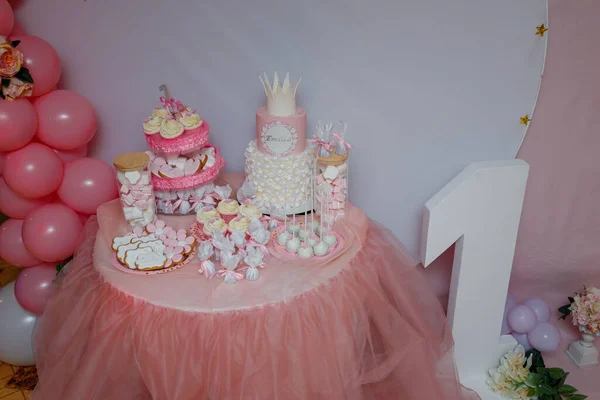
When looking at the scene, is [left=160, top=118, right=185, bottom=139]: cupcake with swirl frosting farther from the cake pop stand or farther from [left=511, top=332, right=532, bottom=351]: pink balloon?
[left=511, top=332, right=532, bottom=351]: pink balloon


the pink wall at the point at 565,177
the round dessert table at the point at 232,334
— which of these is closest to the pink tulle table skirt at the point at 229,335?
the round dessert table at the point at 232,334

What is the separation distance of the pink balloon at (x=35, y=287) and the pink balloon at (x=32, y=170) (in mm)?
307

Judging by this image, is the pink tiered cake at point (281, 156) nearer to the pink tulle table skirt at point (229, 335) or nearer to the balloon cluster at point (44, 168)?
the pink tulle table skirt at point (229, 335)

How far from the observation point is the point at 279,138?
159 cm

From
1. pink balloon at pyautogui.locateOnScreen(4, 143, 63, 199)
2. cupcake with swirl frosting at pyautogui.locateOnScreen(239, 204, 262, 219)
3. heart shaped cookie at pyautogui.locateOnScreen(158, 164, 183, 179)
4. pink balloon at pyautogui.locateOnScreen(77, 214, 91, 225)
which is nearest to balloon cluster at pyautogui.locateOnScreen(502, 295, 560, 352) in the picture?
cupcake with swirl frosting at pyautogui.locateOnScreen(239, 204, 262, 219)

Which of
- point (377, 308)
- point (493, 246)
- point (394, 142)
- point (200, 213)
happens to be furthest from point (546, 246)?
point (200, 213)

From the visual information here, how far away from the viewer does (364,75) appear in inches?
71.1

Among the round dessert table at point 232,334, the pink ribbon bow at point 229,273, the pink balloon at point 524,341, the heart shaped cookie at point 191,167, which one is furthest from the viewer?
the pink balloon at point 524,341

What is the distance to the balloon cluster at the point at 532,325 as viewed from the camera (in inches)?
79.7

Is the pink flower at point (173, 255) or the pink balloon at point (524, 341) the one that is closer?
the pink flower at point (173, 255)

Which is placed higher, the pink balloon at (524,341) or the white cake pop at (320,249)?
the white cake pop at (320,249)

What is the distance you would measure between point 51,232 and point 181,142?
21.3 inches

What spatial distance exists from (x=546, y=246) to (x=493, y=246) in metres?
0.31

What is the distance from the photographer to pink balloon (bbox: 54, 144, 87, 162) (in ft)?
5.91
